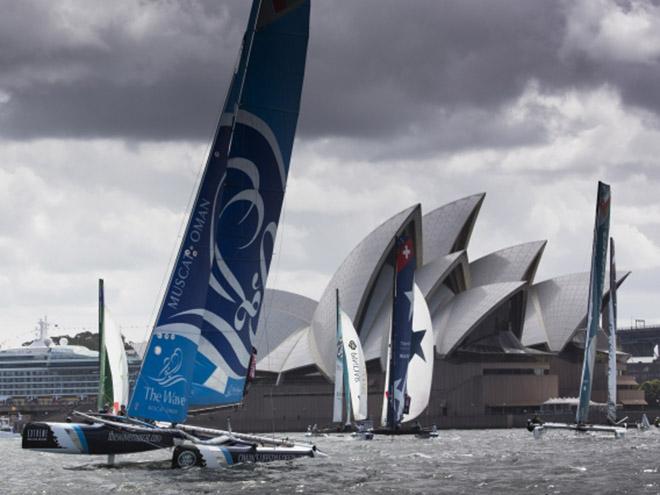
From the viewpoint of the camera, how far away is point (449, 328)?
281ft

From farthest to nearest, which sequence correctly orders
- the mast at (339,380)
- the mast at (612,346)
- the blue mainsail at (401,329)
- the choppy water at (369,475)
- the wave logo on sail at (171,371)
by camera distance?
the mast at (339,380)
the mast at (612,346)
the blue mainsail at (401,329)
the wave logo on sail at (171,371)
the choppy water at (369,475)

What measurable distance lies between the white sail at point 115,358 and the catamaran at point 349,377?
39.6ft

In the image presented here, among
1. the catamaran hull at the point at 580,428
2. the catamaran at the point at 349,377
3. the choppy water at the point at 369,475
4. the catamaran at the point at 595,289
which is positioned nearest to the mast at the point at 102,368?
the catamaran at the point at 349,377

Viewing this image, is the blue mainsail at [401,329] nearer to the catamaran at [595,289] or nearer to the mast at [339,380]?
the catamaran at [595,289]

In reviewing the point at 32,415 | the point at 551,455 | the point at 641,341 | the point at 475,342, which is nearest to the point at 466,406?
the point at 475,342

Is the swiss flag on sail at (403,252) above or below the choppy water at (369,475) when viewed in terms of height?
above

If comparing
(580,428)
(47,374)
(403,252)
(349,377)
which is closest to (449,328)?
(349,377)

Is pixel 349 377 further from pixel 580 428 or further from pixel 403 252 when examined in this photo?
pixel 580 428

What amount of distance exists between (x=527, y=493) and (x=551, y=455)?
13068 millimetres

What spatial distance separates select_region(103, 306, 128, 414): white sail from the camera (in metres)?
51.6

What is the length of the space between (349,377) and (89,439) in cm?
3629

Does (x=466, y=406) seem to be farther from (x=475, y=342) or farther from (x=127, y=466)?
(x=127, y=466)

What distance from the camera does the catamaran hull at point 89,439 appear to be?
2511 centimetres

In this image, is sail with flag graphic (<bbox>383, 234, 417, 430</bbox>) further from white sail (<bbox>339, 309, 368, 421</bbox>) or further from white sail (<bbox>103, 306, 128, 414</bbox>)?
white sail (<bbox>103, 306, 128, 414</bbox>)
